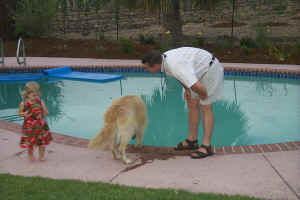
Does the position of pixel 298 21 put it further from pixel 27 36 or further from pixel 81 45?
pixel 27 36

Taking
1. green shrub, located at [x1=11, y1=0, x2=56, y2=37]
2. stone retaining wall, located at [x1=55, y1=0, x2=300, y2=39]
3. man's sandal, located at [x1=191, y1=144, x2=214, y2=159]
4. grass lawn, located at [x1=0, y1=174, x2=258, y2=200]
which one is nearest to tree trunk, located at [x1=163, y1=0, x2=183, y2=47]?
stone retaining wall, located at [x1=55, y1=0, x2=300, y2=39]

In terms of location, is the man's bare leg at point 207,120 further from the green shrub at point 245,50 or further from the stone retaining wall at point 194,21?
the stone retaining wall at point 194,21

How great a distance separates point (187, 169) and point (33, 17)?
47.9ft

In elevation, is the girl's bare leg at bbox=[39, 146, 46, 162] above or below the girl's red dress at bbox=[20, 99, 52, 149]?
below

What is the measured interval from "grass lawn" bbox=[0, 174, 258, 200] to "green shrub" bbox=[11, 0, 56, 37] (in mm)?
14261

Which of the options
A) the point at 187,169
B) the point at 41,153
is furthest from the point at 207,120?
the point at 41,153

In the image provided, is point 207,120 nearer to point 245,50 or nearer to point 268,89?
point 268,89

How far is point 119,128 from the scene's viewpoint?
13.9 feet

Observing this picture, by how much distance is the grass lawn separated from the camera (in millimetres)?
3301

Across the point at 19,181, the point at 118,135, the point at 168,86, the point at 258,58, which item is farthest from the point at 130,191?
the point at 258,58

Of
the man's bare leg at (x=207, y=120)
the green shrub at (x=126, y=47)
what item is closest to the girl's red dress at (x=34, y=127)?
the man's bare leg at (x=207, y=120)

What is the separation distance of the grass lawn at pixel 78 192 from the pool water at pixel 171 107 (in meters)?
2.83

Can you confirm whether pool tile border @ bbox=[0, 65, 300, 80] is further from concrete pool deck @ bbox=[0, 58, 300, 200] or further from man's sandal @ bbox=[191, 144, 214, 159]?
man's sandal @ bbox=[191, 144, 214, 159]

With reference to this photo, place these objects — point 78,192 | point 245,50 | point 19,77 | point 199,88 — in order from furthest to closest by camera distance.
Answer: point 245,50
point 19,77
point 199,88
point 78,192
